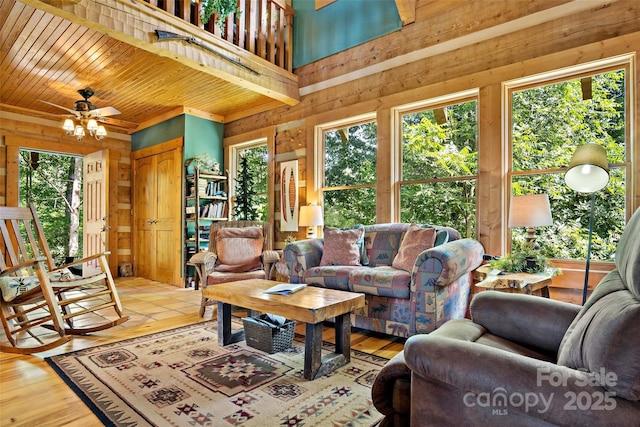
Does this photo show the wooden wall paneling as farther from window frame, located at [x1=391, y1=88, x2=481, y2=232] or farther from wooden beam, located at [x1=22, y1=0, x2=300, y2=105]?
wooden beam, located at [x1=22, y1=0, x2=300, y2=105]

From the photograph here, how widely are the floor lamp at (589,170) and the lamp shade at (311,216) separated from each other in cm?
249

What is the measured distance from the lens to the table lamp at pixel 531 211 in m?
2.51

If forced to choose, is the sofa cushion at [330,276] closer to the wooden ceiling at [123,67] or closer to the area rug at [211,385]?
the area rug at [211,385]

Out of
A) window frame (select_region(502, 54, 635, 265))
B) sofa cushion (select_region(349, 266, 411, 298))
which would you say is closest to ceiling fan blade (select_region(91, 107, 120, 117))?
sofa cushion (select_region(349, 266, 411, 298))

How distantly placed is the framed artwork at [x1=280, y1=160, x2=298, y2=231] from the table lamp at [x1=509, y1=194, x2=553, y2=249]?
2886 mm

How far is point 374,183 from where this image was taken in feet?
13.9

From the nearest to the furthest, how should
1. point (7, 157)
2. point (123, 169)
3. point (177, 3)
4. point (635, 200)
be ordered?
point (635, 200), point (177, 3), point (7, 157), point (123, 169)

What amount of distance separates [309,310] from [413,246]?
141cm

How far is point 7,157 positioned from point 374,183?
5273 mm

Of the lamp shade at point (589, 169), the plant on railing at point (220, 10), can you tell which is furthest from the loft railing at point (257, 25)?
the lamp shade at point (589, 169)

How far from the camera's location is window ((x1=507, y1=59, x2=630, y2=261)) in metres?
2.82

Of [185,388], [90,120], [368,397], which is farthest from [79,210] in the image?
[368,397]

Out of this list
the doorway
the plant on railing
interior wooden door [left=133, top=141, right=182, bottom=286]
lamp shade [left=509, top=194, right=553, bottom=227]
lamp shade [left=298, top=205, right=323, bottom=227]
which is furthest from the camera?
the doorway

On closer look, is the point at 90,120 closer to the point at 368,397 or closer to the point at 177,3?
the point at 177,3
